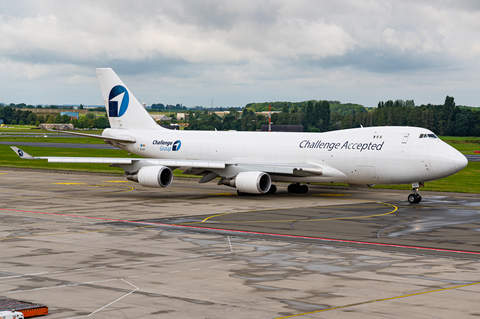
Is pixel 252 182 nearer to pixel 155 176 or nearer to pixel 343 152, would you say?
pixel 343 152

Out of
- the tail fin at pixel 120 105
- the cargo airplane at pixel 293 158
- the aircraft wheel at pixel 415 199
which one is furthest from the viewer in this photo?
the tail fin at pixel 120 105

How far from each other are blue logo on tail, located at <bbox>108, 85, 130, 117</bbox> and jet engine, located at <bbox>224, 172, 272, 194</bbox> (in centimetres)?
1447

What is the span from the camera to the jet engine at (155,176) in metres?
39.9

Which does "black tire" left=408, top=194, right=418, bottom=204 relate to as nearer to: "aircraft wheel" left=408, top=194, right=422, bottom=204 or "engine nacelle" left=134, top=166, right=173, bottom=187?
"aircraft wheel" left=408, top=194, right=422, bottom=204

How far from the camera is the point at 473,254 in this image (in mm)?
21641

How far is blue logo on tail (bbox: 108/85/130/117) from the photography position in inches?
1951

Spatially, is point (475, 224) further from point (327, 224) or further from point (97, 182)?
point (97, 182)

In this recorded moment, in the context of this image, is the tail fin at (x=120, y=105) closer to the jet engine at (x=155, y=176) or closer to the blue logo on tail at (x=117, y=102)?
the blue logo on tail at (x=117, y=102)

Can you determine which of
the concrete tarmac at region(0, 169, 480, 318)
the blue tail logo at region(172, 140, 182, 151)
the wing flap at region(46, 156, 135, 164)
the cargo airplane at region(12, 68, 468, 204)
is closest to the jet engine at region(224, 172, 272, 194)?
the cargo airplane at region(12, 68, 468, 204)

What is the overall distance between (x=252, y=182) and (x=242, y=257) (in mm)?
17919

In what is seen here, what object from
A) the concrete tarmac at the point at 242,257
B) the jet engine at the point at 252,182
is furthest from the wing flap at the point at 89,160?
the jet engine at the point at 252,182

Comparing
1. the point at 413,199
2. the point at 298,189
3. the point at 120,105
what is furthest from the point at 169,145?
the point at 413,199

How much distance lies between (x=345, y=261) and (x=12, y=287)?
10.6 metres

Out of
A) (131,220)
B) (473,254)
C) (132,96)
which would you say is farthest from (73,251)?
(132,96)
